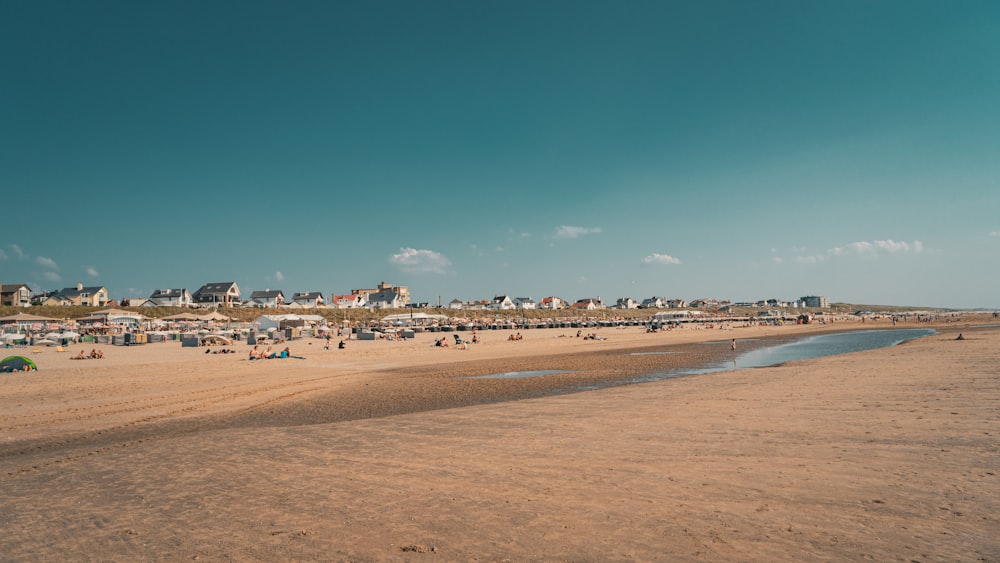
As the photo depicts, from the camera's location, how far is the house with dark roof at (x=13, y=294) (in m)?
94.3

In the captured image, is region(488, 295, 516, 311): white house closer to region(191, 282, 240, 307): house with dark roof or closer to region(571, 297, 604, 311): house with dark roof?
region(571, 297, 604, 311): house with dark roof

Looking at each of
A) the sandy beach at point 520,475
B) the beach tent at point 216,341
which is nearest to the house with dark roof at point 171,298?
the beach tent at point 216,341

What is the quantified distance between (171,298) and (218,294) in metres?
8.98

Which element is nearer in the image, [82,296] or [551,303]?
[82,296]

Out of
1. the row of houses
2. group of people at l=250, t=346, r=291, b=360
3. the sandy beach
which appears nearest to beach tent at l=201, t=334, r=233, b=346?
group of people at l=250, t=346, r=291, b=360

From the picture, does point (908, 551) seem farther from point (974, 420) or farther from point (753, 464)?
point (974, 420)

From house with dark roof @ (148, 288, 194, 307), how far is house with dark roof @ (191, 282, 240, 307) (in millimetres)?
3117

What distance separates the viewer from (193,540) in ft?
18.3

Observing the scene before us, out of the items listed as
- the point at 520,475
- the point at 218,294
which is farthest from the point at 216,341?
the point at 218,294

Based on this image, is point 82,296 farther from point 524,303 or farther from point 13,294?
point 524,303

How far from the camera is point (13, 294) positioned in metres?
Answer: 94.8

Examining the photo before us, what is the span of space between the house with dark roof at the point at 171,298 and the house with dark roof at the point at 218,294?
312 centimetres

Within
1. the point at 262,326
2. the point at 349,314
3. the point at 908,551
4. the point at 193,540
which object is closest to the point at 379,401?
the point at 193,540

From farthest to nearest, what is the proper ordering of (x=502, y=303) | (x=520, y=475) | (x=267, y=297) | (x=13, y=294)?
1. (x=502, y=303)
2. (x=267, y=297)
3. (x=13, y=294)
4. (x=520, y=475)
